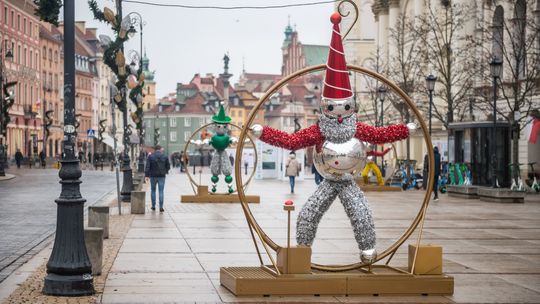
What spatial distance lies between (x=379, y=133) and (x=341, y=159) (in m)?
0.75

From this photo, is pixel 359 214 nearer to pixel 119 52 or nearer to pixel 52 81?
pixel 119 52

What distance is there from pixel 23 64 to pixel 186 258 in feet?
286

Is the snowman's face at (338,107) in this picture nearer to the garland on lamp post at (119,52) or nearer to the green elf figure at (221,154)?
the garland on lamp post at (119,52)

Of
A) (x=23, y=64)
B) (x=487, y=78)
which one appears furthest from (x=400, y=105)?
(x=23, y=64)

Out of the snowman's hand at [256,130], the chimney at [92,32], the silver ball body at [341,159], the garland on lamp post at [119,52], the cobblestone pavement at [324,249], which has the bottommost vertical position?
the cobblestone pavement at [324,249]

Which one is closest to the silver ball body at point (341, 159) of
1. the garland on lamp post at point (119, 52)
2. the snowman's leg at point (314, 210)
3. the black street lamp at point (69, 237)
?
the snowman's leg at point (314, 210)

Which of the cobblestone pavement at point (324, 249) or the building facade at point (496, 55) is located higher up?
the building facade at point (496, 55)

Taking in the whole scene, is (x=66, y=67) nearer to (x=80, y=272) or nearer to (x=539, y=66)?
(x=80, y=272)

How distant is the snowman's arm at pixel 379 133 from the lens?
A: 12406 millimetres

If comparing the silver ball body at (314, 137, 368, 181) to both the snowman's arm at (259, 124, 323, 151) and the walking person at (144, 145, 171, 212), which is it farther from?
the walking person at (144, 145, 171, 212)

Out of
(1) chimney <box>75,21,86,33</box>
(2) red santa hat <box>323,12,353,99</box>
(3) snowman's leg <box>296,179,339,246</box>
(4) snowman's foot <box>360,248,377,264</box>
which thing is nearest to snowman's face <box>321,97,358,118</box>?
(2) red santa hat <box>323,12,353,99</box>

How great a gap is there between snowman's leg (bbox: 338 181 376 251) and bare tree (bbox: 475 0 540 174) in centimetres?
2549

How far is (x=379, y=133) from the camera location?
492 inches

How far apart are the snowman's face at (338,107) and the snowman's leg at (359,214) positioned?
0.82 m
